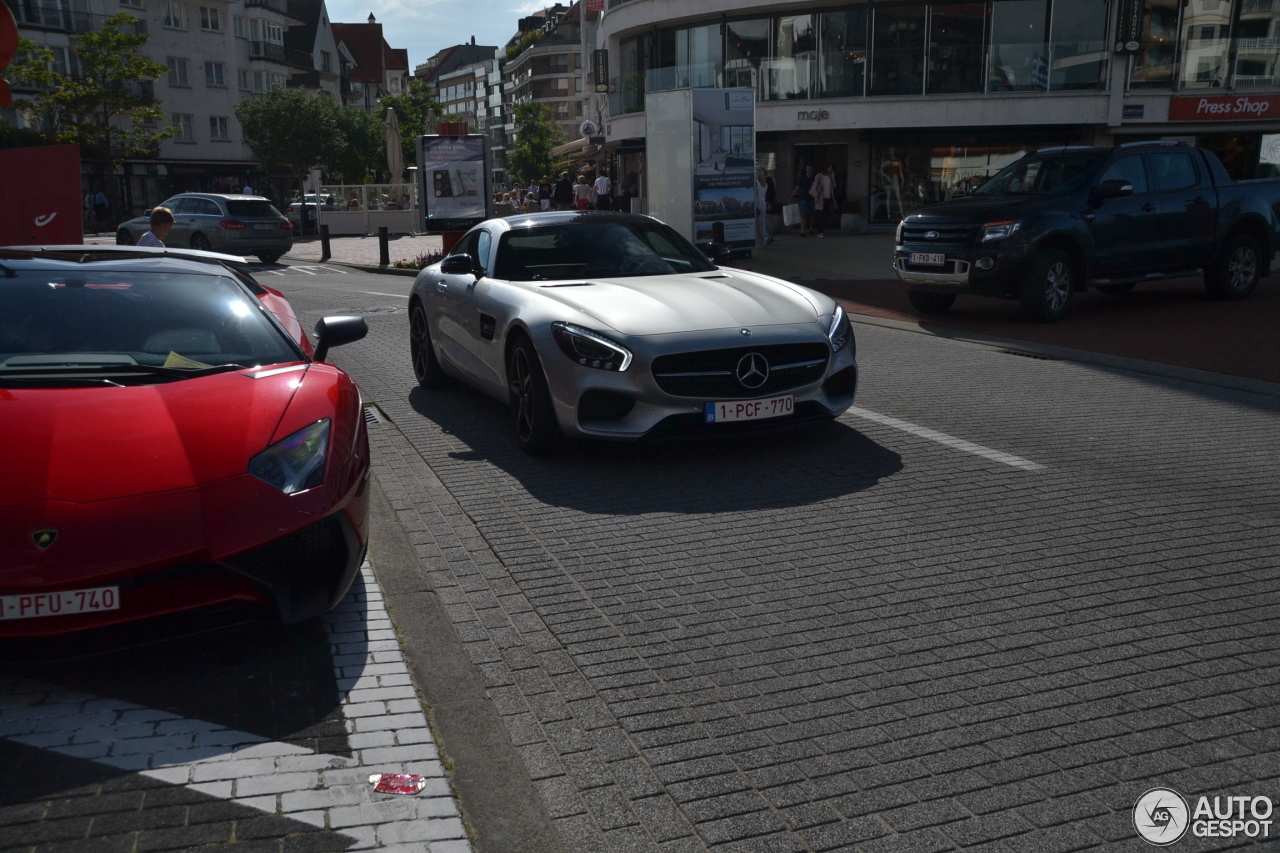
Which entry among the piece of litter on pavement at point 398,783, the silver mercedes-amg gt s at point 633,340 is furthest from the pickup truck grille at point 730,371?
the piece of litter on pavement at point 398,783

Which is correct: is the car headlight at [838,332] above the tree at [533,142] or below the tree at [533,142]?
below

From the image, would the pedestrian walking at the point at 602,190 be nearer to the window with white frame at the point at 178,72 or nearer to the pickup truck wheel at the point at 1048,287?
the pickup truck wheel at the point at 1048,287

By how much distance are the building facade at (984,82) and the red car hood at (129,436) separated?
1311 inches

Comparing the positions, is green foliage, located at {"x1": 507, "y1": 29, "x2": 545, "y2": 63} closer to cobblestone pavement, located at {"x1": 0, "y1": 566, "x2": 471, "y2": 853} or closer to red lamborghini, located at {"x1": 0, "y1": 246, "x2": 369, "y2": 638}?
red lamborghini, located at {"x1": 0, "y1": 246, "x2": 369, "y2": 638}

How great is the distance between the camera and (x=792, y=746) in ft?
10.7

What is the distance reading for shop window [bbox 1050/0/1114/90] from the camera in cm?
3422

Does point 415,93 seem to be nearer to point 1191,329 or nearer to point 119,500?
point 1191,329

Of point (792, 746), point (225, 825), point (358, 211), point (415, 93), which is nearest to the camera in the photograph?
Answer: point (225, 825)

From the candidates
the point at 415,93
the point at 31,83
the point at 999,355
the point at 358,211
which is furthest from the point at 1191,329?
the point at 415,93

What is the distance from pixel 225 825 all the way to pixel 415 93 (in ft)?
361

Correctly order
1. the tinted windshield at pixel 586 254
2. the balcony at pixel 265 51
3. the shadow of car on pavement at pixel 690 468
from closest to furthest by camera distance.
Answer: the shadow of car on pavement at pixel 690 468
the tinted windshield at pixel 586 254
the balcony at pixel 265 51

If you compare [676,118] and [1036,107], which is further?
[1036,107]

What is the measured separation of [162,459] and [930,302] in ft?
39.6

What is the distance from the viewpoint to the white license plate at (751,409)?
6449mm
